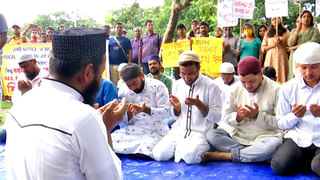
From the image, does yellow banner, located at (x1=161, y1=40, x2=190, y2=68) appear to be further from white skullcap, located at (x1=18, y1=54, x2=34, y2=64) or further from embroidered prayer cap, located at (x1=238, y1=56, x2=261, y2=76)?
embroidered prayer cap, located at (x1=238, y1=56, x2=261, y2=76)

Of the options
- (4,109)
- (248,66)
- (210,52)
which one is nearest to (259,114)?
(248,66)

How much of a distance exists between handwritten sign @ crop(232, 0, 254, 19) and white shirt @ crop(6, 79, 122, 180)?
6726 mm

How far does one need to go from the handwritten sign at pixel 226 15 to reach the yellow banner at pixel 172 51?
3.82 feet

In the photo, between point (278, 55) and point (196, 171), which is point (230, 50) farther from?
point (196, 171)

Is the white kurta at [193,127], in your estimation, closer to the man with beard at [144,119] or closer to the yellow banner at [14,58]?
the man with beard at [144,119]

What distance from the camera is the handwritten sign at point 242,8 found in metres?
7.56

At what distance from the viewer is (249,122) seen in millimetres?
4094

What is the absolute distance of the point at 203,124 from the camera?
425cm

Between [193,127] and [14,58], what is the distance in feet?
18.7

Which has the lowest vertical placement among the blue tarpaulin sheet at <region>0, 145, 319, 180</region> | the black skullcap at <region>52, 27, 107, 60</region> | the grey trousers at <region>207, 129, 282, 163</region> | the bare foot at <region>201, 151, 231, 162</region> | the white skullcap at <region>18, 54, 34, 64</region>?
the blue tarpaulin sheet at <region>0, 145, 319, 180</region>

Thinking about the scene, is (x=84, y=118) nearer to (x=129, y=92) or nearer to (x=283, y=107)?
(x=283, y=107)

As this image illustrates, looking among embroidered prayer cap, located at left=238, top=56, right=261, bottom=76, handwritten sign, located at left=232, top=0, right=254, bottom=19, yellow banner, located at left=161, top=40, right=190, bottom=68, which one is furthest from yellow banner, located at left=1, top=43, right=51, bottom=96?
embroidered prayer cap, located at left=238, top=56, right=261, bottom=76

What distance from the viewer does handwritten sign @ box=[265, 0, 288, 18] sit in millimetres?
6992

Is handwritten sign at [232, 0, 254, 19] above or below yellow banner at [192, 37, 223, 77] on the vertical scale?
above
